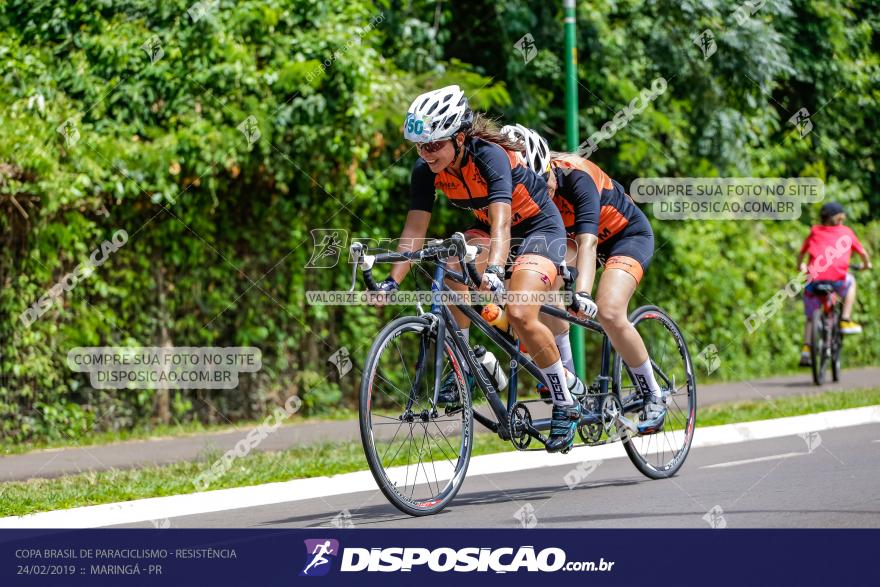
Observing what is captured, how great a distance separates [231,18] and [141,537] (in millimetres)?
6544

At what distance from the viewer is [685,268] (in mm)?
15617

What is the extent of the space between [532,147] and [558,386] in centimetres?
136

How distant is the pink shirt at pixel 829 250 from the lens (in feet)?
47.8

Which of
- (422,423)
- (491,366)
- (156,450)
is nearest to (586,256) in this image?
(491,366)

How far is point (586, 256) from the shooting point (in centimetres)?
770

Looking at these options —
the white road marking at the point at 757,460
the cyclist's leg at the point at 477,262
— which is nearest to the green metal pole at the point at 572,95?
the white road marking at the point at 757,460

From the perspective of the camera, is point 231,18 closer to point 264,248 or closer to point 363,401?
point 264,248

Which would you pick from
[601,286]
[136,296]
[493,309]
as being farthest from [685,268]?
[493,309]

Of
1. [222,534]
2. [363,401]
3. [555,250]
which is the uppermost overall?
[555,250]

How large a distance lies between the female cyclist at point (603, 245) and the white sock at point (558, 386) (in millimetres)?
364

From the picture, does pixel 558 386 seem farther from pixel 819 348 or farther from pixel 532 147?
pixel 819 348

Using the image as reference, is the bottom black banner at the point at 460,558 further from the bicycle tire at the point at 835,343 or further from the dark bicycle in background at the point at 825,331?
the bicycle tire at the point at 835,343

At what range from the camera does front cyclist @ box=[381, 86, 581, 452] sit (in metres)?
6.87

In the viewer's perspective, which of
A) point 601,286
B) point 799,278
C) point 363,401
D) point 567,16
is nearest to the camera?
point 363,401
